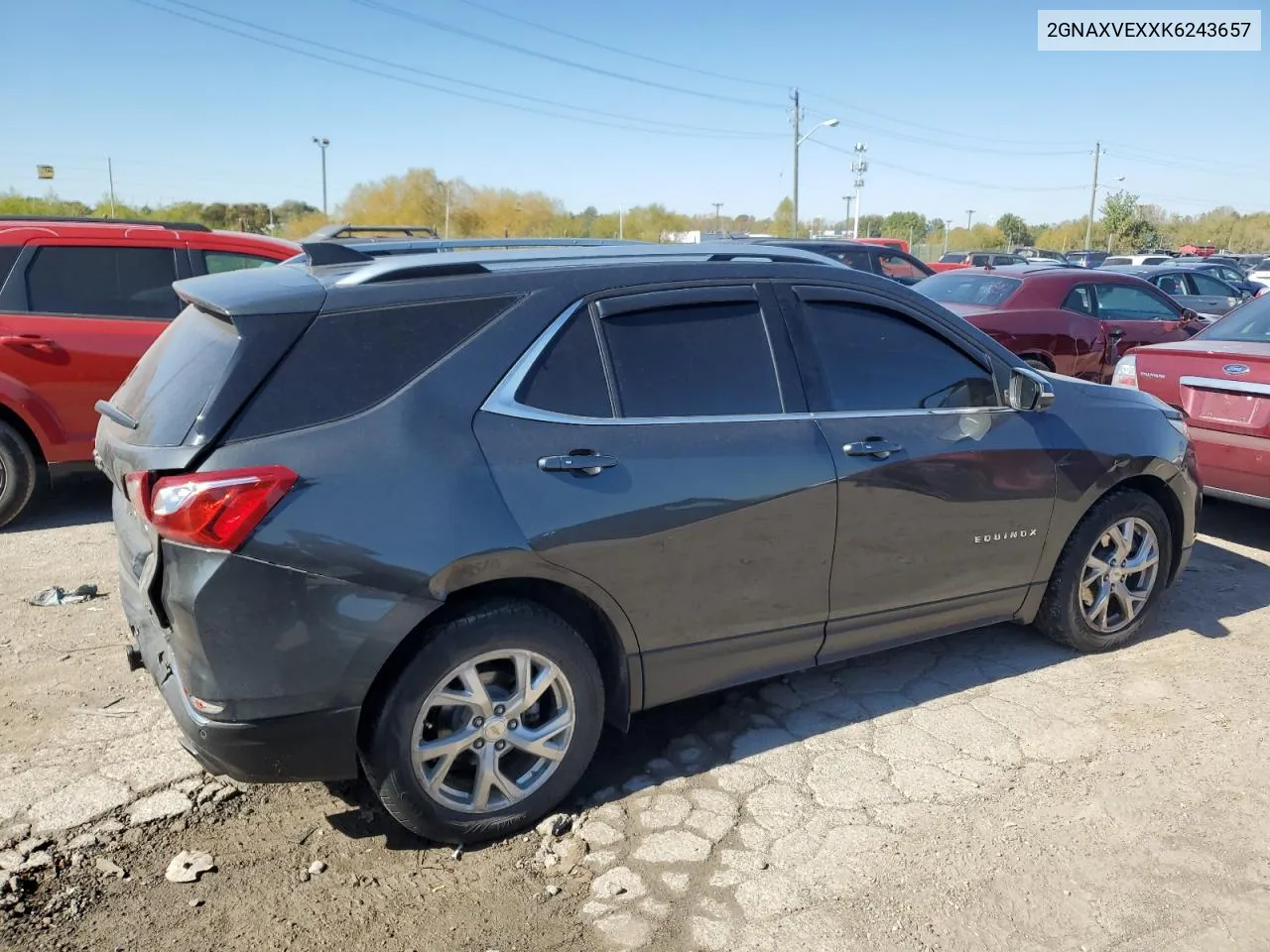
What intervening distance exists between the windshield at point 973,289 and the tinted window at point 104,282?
657cm

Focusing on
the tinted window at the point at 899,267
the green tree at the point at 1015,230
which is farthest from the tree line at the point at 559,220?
the tinted window at the point at 899,267

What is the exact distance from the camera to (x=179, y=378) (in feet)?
9.71

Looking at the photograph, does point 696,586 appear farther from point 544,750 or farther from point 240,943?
point 240,943

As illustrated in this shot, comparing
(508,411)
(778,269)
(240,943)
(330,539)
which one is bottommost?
(240,943)

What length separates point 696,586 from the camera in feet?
10.9

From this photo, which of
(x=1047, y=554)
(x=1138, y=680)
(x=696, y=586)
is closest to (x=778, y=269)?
(x=696, y=586)

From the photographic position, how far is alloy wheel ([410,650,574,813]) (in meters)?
2.95

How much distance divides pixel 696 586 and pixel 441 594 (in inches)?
35.7

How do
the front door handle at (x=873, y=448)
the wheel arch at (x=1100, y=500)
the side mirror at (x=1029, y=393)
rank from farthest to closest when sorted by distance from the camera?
the wheel arch at (x=1100, y=500)
the side mirror at (x=1029, y=393)
the front door handle at (x=873, y=448)

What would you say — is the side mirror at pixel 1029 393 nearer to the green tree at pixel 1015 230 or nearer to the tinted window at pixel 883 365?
the tinted window at pixel 883 365

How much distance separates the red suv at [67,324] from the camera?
6.07 metres

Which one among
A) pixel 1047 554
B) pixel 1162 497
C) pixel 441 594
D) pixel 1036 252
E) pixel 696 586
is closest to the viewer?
pixel 441 594

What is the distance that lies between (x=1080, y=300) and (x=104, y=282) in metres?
8.62

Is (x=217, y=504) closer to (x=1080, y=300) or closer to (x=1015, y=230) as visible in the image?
(x=1080, y=300)
